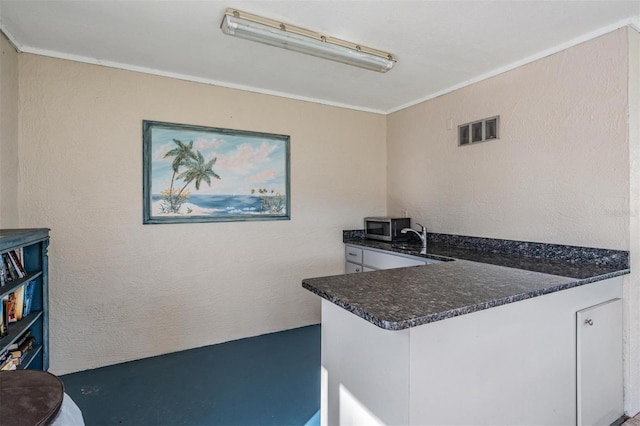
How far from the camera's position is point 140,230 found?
2615mm

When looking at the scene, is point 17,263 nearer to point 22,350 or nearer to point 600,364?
point 22,350

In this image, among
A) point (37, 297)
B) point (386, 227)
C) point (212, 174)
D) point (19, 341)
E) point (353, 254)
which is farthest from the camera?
point (353, 254)

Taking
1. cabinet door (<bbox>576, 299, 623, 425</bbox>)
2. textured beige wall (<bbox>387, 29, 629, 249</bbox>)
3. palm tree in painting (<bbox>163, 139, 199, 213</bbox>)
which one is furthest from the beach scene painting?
cabinet door (<bbox>576, 299, 623, 425</bbox>)

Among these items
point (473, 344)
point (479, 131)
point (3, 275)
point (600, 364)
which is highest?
point (479, 131)

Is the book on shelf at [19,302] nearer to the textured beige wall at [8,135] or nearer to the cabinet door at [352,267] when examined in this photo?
the textured beige wall at [8,135]

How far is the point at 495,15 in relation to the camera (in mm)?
1854

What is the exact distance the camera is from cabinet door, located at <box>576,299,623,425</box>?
5.28 feet

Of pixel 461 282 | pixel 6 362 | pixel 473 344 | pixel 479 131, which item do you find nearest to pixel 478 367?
pixel 473 344

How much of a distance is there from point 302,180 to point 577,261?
237cm

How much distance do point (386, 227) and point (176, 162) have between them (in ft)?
6.92

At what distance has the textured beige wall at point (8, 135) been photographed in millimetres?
2018

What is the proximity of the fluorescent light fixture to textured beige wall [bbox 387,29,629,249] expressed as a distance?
103 centimetres

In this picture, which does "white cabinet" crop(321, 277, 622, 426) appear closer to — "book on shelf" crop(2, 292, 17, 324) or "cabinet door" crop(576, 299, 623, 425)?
"cabinet door" crop(576, 299, 623, 425)

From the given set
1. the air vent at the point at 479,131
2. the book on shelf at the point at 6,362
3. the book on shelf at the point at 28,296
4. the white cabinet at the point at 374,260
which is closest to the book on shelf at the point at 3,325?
the book on shelf at the point at 6,362
